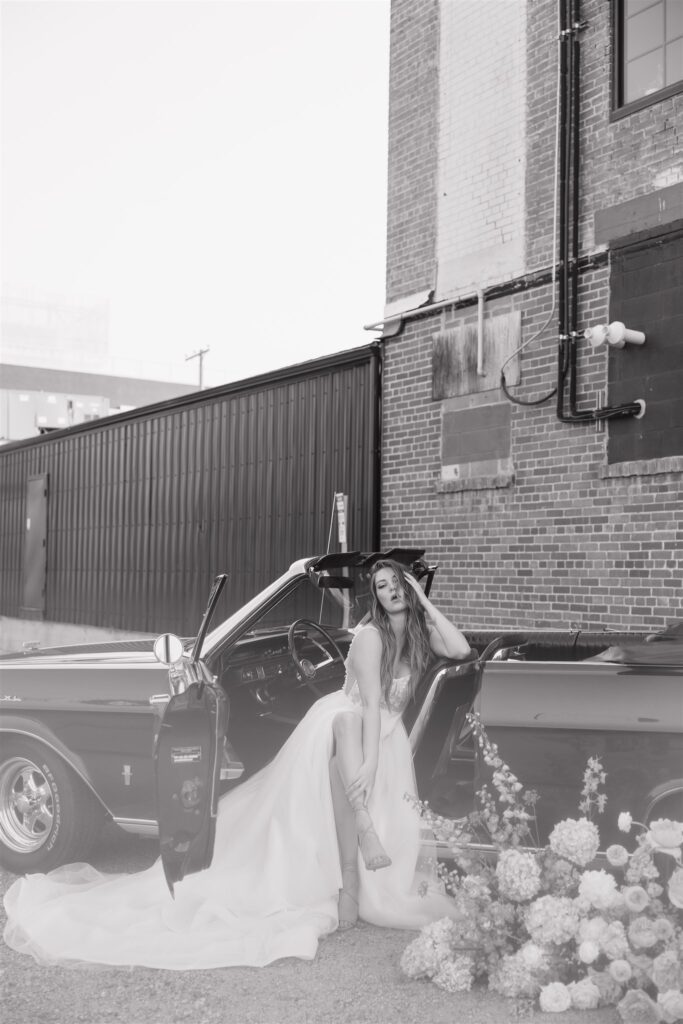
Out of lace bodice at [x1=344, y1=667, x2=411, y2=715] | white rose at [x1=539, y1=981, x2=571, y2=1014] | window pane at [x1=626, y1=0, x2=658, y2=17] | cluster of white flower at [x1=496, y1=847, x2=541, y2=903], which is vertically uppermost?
window pane at [x1=626, y1=0, x2=658, y2=17]

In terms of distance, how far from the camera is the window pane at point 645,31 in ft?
24.8

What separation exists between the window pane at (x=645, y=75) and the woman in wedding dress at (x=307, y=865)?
5136 mm

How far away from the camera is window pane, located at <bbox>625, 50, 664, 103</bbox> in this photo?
7520mm

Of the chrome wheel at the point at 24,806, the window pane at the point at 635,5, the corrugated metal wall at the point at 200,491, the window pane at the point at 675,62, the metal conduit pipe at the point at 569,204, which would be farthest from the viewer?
the corrugated metal wall at the point at 200,491

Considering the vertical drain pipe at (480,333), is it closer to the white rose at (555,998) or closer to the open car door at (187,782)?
the open car door at (187,782)

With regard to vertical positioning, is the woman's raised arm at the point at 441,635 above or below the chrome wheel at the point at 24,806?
above

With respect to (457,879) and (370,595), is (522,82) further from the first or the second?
(457,879)

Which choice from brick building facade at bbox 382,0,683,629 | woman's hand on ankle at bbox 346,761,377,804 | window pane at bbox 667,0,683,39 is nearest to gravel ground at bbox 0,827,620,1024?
woman's hand on ankle at bbox 346,761,377,804

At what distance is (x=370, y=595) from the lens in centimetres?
470

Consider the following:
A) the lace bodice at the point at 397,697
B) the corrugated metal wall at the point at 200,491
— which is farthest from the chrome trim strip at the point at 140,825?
the corrugated metal wall at the point at 200,491

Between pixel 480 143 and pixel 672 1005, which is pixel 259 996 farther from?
pixel 480 143

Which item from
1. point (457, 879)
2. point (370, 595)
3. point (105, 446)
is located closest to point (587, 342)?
point (370, 595)

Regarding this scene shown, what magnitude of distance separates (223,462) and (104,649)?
703 cm

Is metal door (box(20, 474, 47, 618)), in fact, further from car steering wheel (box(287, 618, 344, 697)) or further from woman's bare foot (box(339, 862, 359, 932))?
woman's bare foot (box(339, 862, 359, 932))
